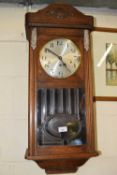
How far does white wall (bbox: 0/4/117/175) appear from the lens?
5.26 feet

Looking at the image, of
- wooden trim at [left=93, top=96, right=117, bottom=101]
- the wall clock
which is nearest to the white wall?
wooden trim at [left=93, top=96, right=117, bottom=101]

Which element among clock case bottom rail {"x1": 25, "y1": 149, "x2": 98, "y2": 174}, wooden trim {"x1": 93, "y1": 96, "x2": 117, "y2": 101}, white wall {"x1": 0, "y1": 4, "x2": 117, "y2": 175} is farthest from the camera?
wooden trim {"x1": 93, "y1": 96, "x2": 117, "y2": 101}

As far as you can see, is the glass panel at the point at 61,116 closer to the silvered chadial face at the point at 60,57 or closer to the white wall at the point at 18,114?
the silvered chadial face at the point at 60,57

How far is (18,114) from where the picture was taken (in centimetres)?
163

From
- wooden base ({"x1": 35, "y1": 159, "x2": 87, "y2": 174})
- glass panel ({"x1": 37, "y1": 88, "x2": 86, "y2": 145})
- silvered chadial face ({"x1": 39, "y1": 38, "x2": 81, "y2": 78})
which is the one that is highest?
silvered chadial face ({"x1": 39, "y1": 38, "x2": 81, "y2": 78})

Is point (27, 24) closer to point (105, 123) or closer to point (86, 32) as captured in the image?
point (86, 32)

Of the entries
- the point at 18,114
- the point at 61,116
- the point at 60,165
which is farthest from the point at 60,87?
the point at 60,165

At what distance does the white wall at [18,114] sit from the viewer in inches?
63.1

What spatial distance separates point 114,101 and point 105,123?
0.54 feet

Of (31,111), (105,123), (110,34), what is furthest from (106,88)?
(31,111)

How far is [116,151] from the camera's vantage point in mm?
1717

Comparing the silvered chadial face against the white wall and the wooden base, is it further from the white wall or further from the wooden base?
the wooden base

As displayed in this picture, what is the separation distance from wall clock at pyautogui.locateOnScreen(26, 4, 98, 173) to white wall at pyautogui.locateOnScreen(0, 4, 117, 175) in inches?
7.4

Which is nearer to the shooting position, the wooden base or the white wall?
the wooden base
